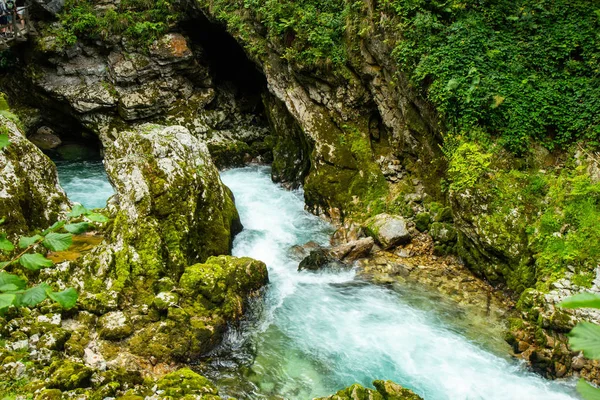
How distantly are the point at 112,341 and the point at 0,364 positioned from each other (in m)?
1.67

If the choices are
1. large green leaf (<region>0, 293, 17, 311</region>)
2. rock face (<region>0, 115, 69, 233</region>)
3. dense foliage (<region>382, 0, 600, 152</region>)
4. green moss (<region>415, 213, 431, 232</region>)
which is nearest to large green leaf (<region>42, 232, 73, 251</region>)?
large green leaf (<region>0, 293, 17, 311</region>)

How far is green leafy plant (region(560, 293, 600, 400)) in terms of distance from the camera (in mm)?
881

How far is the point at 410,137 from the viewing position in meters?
11.9

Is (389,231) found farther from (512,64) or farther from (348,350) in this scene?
(512,64)

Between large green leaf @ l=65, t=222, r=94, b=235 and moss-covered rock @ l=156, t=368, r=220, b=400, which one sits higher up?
large green leaf @ l=65, t=222, r=94, b=235

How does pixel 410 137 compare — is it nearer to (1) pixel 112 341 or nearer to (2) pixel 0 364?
(1) pixel 112 341

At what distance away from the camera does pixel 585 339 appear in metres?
0.90

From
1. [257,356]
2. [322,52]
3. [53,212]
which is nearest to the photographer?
[257,356]

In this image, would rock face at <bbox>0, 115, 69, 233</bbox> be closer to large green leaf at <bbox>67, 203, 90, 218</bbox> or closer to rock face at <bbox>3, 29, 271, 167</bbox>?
large green leaf at <bbox>67, 203, 90, 218</bbox>

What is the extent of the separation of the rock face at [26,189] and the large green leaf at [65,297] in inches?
291

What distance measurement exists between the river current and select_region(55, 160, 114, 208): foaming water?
288 inches

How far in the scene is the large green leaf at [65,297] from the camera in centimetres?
153

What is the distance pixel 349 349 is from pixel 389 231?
3.81m

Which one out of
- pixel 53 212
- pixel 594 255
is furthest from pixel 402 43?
pixel 53 212
